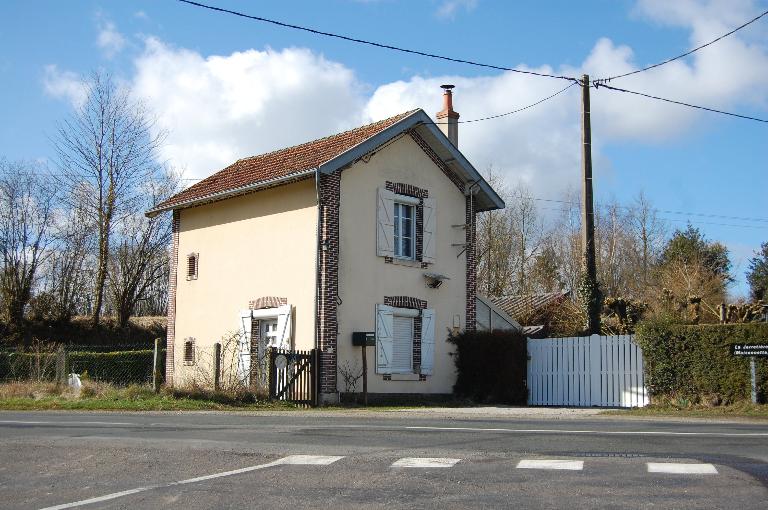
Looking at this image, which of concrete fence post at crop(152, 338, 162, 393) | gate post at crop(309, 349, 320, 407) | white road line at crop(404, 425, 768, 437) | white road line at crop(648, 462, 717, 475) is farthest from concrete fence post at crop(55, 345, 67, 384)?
white road line at crop(648, 462, 717, 475)

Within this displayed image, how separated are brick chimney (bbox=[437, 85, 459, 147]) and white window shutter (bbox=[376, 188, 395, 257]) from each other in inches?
174

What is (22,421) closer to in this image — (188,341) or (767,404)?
(188,341)

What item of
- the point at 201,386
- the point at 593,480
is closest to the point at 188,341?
the point at 201,386

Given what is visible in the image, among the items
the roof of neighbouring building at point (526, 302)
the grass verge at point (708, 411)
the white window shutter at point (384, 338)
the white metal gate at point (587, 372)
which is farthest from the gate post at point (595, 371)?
the roof of neighbouring building at point (526, 302)

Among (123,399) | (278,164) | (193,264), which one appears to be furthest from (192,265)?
(123,399)

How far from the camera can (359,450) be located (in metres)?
9.85

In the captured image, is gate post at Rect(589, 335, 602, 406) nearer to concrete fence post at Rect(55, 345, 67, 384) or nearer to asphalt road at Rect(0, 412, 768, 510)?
asphalt road at Rect(0, 412, 768, 510)

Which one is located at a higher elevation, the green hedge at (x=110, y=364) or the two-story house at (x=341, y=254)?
the two-story house at (x=341, y=254)

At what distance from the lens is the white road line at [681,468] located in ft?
26.1

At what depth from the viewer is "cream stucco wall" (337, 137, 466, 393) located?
23031 millimetres

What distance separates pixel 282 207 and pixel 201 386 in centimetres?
515

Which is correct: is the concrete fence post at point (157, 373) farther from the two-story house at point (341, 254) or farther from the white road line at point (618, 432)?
the white road line at point (618, 432)

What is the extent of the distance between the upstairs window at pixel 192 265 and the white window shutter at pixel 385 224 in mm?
6070

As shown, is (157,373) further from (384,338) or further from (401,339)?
(401,339)
